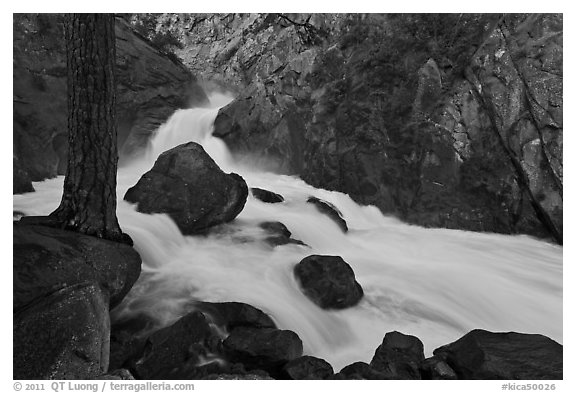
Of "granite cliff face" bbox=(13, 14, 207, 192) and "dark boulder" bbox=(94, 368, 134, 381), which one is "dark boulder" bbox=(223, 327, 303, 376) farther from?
"granite cliff face" bbox=(13, 14, 207, 192)

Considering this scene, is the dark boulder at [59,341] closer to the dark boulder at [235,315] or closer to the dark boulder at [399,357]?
the dark boulder at [235,315]

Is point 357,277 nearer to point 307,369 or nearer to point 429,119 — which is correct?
point 307,369

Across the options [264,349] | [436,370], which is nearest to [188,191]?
[264,349]

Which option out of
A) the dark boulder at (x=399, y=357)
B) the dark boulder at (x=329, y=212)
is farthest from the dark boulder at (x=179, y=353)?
the dark boulder at (x=329, y=212)

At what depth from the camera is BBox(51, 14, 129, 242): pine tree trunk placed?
431 cm

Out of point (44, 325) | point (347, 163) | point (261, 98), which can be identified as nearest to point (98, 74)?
point (44, 325)

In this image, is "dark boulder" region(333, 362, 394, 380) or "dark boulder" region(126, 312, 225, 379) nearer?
"dark boulder" region(333, 362, 394, 380)

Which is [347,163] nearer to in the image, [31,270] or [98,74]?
[98,74]

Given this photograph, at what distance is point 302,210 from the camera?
948 centimetres

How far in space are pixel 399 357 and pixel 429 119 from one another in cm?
820

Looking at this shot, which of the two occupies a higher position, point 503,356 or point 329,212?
point 503,356

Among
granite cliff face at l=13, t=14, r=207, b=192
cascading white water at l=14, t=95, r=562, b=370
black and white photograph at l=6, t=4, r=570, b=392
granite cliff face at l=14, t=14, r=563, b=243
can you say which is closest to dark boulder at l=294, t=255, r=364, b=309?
black and white photograph at l=6, t=4, r=570, b=392

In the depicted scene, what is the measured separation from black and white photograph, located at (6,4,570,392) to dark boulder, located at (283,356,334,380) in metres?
0.02

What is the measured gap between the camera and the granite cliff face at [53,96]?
9.84 metres
